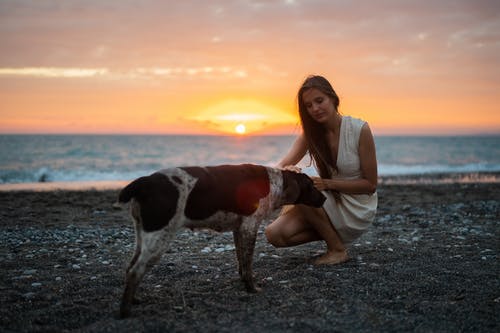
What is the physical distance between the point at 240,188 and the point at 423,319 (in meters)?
1.97

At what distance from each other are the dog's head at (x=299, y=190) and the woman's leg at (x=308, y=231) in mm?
560

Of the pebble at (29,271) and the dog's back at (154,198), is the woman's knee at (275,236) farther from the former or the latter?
the pebble at (29,271)

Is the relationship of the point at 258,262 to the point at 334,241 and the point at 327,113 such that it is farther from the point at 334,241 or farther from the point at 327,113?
the point at 327,113

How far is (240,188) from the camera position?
416cm

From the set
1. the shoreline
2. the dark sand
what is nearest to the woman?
the dark sand

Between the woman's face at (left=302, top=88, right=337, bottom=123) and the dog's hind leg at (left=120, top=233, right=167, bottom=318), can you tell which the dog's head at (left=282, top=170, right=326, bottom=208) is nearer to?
the woman's face at (left=302, top=88, right=337, bottom=123)

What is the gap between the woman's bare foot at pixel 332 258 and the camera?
17.8 feet

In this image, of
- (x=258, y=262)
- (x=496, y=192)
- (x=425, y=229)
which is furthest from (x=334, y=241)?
(x=496, y=192)

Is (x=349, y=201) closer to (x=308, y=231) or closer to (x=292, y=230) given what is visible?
(x=308, y=231)

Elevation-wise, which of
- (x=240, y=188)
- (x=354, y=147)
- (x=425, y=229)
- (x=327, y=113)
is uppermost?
(x=327, y=113)

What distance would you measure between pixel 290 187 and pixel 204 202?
120 centimetres

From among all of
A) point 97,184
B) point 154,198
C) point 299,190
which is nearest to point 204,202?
point 154,198

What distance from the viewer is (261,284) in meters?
4.73

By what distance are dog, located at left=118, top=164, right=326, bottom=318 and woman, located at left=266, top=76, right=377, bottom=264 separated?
74cm
